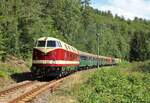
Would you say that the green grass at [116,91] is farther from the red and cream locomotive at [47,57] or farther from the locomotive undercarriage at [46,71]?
the locomotive undercarriage at [46,71]

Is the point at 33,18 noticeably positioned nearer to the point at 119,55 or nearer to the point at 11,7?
the point at 11,7

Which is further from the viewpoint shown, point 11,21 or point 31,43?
point 31,43

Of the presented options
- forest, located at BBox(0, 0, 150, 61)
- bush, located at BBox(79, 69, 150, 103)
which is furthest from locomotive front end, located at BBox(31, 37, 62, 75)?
bush, located at BBox(79, 69, 150, 103)

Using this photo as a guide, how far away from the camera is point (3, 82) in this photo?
3039 centimetres

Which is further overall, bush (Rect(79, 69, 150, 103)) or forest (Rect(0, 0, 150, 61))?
forest (Rect(0, 0, 150, 61))

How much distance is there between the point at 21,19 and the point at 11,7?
2.59 meters

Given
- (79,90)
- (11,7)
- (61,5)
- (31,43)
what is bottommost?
(79,90)

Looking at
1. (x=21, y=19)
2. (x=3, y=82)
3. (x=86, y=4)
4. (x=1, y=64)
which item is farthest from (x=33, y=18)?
(x=86, y=4)

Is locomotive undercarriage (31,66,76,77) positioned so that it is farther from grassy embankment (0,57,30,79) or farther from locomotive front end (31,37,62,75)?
grassy embankment (0,57,30,79)

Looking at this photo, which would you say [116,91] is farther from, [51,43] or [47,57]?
[51,43]

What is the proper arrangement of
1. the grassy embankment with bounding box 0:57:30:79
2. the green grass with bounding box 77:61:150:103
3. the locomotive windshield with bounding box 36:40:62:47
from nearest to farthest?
the green grass with bounding box 77:61:150:103 < the locomotive windshield with bounding box 36:40:62:47 < the grassy embankment with bounding box 0:57:30:79

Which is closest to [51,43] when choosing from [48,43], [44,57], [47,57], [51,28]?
[48,43]

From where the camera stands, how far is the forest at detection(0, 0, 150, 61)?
4528cm

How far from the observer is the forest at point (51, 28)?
45.3 metres
